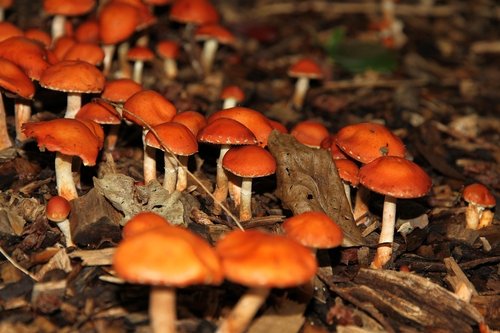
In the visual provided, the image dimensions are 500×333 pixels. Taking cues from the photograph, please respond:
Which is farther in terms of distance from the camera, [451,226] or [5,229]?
[451,226]

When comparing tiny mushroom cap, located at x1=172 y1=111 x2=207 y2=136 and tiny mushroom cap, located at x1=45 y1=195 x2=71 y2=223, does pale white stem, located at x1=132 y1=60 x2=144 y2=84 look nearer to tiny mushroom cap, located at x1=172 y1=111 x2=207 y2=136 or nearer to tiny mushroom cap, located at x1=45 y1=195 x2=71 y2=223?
tiny mushroom cap, located at x1=172 y1=111 x2=207 y2=136

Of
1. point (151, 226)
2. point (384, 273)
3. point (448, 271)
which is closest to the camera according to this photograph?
point (151, 226)

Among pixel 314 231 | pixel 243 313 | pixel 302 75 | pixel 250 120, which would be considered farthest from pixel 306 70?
pixel 243 313

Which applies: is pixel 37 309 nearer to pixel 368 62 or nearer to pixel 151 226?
pixel 151 226

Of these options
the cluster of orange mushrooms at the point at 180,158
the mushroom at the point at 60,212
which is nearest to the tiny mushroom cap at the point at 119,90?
the cluster of orange mushrooms at the point at 180,158

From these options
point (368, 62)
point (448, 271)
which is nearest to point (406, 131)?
point (368, 62)

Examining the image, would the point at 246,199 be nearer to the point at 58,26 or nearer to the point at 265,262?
the point at 265,262
